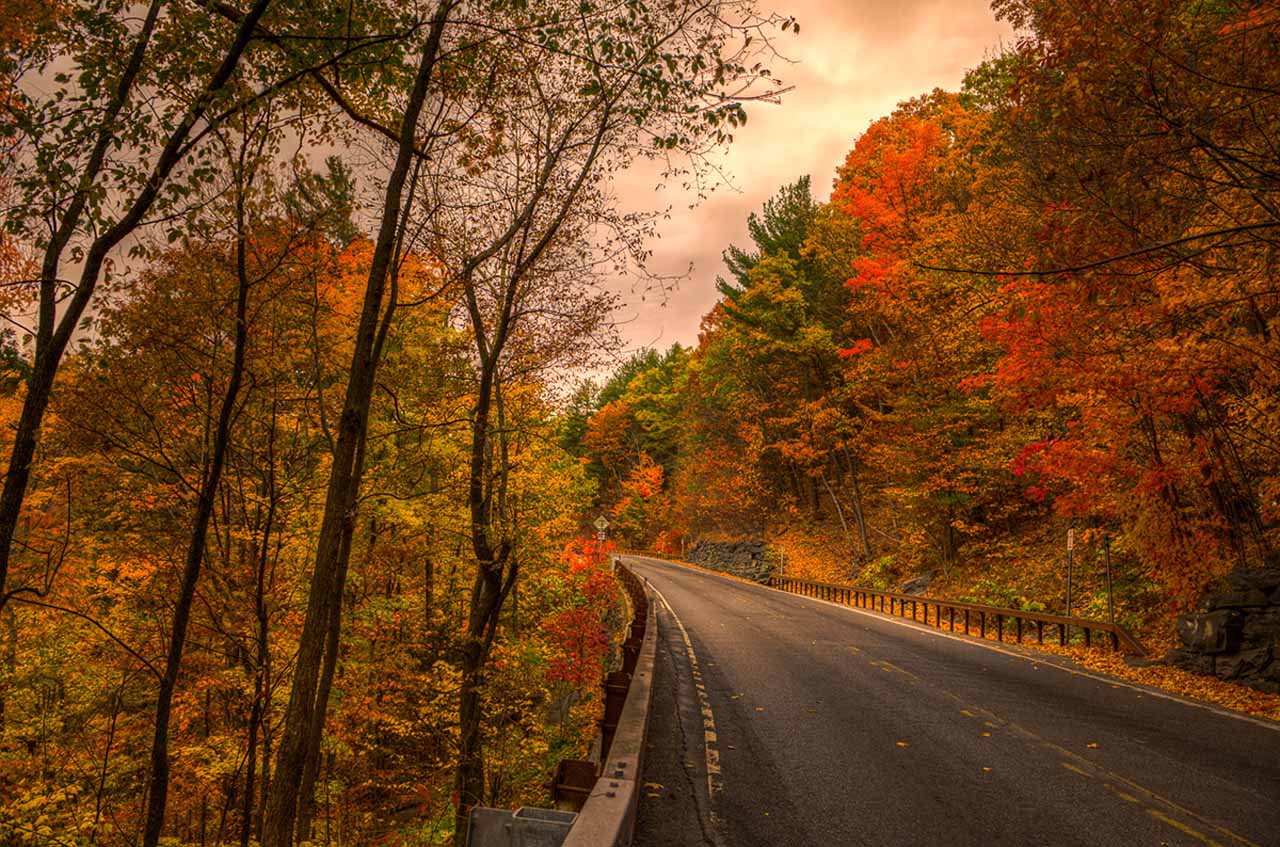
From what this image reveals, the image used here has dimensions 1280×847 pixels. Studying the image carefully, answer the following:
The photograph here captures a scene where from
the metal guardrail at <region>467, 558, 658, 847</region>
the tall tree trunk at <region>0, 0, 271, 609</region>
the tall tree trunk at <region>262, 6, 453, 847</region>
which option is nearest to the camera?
the metal guardrail at <region>467, 558, 658, 847</region>

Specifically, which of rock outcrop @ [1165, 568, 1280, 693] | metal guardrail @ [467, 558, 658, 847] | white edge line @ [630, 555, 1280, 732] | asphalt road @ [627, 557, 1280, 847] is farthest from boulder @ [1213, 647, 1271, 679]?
metal guardrail @ [467, 558, 658, 847]

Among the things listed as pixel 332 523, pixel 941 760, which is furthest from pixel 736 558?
pixel 332 523

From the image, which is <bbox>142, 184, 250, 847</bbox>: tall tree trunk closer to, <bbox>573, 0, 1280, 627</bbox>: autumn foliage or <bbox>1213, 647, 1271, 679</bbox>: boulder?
<bbox>573, 0, 1280, 627</bbox>: autumn foliage

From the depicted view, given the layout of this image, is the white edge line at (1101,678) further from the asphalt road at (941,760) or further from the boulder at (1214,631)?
the boulder at (1214,631)

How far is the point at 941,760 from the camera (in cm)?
623

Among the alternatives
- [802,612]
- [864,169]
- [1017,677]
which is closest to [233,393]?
[1017,677]

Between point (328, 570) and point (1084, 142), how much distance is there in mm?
8676

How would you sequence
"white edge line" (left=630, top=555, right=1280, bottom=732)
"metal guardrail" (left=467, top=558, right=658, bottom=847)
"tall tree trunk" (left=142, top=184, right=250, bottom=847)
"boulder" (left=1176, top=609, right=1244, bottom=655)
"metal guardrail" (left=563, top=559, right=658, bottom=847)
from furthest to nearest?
"boulder" (left=1176, top=609, right=1244, bottom=655) → "white edge line" (left=630, top=555, right=1280, bottom=732) → "tall tree trunk" (left=142, top=184, right=250, bottom=847) → "metal guardrail" (left=467, top=558, right=658, bottom=847) → "metal guardrail" (left=563, top=559, right=658, bottom=847)

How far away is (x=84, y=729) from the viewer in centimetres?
1380

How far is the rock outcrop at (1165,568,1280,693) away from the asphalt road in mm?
1567

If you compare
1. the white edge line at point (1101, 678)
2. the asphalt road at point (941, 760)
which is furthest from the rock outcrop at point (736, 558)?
the asphalt road at point (941, 760)

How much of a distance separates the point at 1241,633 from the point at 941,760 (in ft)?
24.5

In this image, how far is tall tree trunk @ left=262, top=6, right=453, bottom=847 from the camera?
217 inches

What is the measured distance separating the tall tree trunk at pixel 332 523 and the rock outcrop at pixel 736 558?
30055 mm
